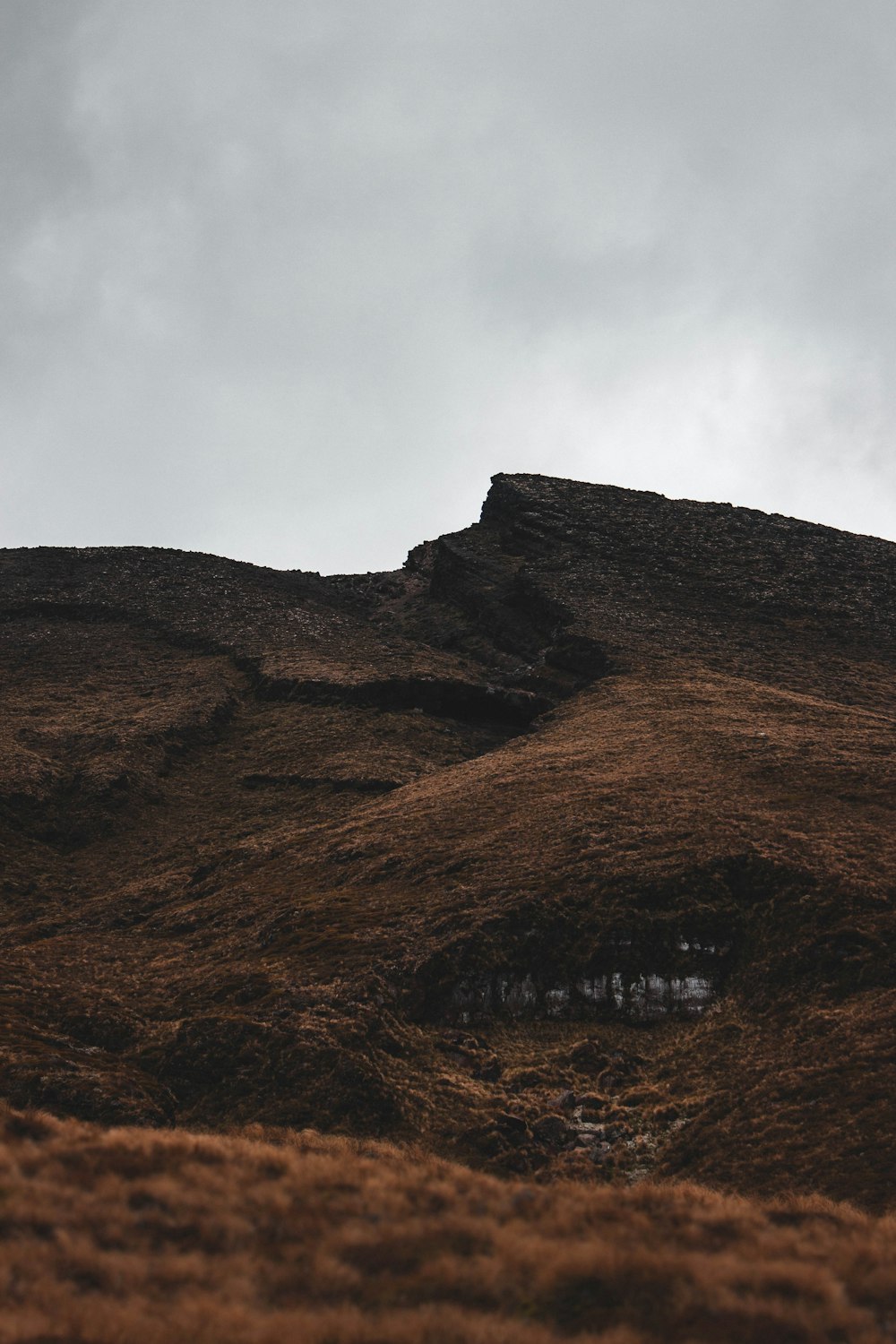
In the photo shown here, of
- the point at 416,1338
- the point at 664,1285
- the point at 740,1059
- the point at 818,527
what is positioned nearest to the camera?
the point at 416,1338

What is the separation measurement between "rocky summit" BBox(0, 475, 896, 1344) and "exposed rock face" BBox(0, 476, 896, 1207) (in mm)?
146

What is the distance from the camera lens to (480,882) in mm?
34844

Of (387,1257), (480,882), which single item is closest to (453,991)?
(480,882)

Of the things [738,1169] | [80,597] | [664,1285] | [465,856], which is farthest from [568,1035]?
[80,597]

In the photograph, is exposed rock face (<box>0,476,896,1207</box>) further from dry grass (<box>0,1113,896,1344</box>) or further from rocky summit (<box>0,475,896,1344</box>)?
dry grass (<box>0,1113,896,1344</box>)

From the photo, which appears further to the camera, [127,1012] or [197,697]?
[197,697]

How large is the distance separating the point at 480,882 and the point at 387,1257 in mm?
21789

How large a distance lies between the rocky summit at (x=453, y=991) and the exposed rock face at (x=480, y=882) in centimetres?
15

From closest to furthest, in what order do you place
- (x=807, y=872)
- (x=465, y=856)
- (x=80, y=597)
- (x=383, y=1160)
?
1. (x=383, y=1160)
2. (x=807, y=872)
3. (x=465, y=856)
4. (x=80, y=597)

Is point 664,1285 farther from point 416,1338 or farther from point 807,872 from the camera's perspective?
point 807,872

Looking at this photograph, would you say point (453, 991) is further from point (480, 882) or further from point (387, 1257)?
point (387, 1257)

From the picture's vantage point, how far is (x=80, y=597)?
303ft

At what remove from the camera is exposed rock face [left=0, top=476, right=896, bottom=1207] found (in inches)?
942

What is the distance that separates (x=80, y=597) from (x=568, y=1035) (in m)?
75.7
